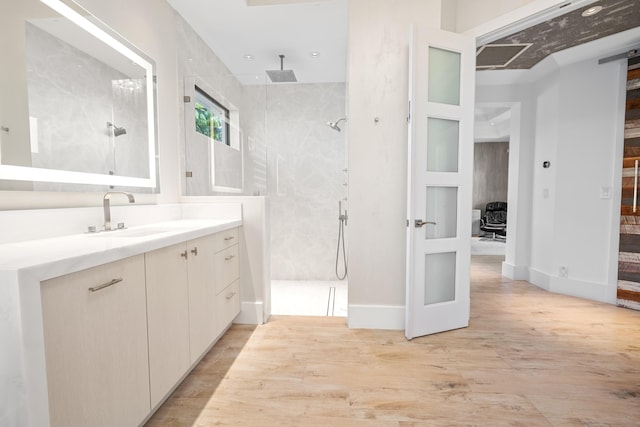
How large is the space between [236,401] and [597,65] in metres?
4.53

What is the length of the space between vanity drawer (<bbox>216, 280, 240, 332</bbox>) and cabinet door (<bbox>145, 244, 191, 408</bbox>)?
1.49ft

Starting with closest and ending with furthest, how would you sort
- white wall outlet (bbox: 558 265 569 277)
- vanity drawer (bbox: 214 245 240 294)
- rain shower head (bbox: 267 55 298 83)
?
vanity drawer (bbox: 214 245 240 294), rain shower head (bbox: 267 55 298 83), white wall outlet (bbox: 558 265 569 277)

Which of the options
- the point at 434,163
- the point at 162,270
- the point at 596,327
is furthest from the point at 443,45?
the point at 596,327

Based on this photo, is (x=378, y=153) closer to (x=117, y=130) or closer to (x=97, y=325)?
(x=117, y=130)

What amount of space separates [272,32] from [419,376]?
10.3 feet

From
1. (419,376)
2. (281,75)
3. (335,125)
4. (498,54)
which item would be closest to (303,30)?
(281,75)

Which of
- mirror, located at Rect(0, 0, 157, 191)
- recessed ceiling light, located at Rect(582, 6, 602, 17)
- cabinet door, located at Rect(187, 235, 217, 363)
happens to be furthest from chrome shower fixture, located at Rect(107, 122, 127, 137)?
recessed ceiling light, located at Rect(582, 6, 602, 17)

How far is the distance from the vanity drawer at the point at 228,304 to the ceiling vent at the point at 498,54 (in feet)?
10.7

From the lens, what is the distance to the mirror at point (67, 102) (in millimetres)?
1288

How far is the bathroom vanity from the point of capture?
779mm

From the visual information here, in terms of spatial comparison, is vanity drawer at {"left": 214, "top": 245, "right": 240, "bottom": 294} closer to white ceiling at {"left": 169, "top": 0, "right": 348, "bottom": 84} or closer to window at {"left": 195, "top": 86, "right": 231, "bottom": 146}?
window at {"left": 195, "top": 86, "right": 231, "bottom": 146}

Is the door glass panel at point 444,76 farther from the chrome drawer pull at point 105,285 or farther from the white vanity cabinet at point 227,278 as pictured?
the chrome drawer pull at point 105,285

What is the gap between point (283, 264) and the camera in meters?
4.09

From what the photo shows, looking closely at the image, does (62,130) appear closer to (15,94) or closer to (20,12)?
(15,94)
